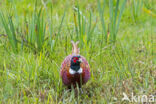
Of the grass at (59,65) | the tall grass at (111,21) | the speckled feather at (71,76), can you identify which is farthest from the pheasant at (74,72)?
the tall grass at (111,21)

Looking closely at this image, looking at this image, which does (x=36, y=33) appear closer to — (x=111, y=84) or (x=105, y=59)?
(x=105, y=59)

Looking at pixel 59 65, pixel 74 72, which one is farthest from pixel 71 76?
pixel 59 65

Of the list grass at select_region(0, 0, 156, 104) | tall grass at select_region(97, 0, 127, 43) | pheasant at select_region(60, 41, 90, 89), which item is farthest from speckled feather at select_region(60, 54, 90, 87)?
tall grass at select_region(97, 0, 127, 43)

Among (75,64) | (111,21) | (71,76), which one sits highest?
(111,21)

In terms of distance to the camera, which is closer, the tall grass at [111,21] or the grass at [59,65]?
the grass at [59,65]

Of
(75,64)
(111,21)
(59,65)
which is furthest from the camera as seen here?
(111,21)

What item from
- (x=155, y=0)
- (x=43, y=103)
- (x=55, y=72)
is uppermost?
(x=155, y=0)

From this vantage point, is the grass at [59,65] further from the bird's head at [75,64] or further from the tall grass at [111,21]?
the bird's head at [75,64]

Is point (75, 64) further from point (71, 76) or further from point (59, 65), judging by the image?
point (59, 65)

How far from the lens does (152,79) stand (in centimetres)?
318

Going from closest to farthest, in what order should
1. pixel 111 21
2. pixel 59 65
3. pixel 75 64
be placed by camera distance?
pixel 75 64 → pixel 59 65 → pixel 111 21

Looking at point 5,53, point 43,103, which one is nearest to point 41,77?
point 43,103

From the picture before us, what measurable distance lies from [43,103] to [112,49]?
1384 mm

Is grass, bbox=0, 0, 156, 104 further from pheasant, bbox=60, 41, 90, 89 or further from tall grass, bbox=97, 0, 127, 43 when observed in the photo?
pheasant, bbox=60, 41, 90, 89
